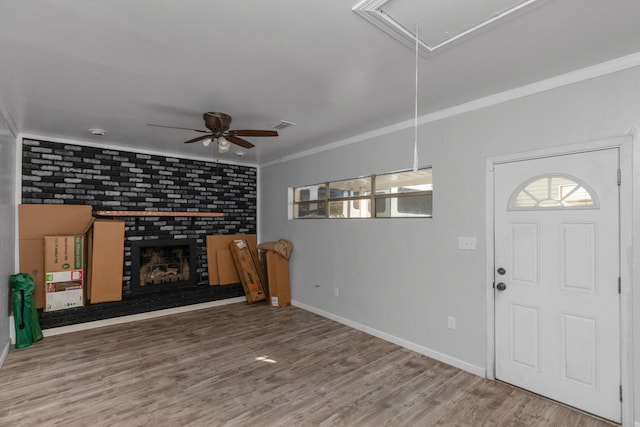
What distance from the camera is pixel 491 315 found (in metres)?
3.05

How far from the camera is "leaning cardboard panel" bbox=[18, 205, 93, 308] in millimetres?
4148

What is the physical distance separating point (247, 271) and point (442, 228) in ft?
11.7

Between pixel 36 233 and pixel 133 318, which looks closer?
pixel 36 233

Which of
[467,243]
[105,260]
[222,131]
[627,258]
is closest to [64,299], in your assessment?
[105,260]

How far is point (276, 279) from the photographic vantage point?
5500 mm

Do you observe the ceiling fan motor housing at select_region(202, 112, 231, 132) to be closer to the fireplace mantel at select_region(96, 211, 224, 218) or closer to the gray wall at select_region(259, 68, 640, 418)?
the gray wall at select_region(259, 68, 640, 418)

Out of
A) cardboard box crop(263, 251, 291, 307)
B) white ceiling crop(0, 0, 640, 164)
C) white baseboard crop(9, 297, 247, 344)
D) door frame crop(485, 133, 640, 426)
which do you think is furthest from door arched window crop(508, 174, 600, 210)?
white baseboard crop(9, 297, 247, 344)

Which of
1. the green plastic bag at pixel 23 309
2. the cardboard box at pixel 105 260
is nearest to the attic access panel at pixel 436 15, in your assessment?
the cardboard box at pixel 105 260

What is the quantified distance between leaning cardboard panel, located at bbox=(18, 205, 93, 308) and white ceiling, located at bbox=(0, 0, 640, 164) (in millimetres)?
1276

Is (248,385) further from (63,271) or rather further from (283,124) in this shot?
(63,271)

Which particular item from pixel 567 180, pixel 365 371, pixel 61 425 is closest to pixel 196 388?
pixel 61 425

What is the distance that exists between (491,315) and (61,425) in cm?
362

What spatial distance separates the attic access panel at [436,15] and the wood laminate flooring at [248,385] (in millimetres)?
2720

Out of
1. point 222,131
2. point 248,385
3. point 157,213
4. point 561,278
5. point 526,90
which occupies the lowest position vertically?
point 248,385
